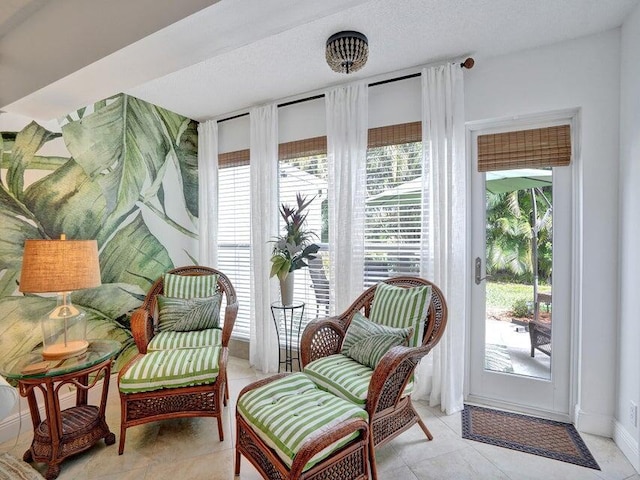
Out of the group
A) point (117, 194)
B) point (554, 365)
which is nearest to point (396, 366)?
point (554, 365)

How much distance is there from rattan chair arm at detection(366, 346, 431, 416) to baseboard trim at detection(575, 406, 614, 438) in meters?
1.27

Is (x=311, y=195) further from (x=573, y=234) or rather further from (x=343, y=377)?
(x=573, y=234)

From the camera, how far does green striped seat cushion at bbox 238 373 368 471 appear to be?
1.43 meters

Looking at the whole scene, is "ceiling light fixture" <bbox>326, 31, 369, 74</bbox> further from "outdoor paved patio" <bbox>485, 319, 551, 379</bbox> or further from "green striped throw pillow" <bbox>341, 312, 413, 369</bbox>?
Result: "outdoor paved patio" <bbox>485, 319, 551, 379</bbox>

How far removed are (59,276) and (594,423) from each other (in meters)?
3.45

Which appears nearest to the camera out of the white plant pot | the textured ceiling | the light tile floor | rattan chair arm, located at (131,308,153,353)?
the textured ceiling

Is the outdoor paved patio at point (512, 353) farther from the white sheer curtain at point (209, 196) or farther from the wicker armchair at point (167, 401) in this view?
the white sheer curtain at point (209, 196)

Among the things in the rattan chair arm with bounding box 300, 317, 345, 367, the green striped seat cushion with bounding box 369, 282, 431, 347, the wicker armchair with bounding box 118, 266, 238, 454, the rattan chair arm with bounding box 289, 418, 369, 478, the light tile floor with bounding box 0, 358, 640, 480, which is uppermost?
the green striped seat cushion with bounding box 369, 282, 431, 347

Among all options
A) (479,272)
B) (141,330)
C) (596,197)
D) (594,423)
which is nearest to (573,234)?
(596,197)

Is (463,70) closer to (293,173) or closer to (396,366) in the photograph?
(293,173)

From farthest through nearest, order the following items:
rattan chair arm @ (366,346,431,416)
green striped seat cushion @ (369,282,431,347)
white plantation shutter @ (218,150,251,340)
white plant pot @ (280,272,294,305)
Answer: white plantation shutter @ (218,150,251,340) → white plant pot @ (280,272,294,305) → green striped seat cushion @ (369,282,431,347) → rattan chair arm @ (366,346,431,416)

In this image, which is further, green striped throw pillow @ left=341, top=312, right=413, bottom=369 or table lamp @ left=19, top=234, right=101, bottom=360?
green striped throw pillow @ left=341, top=312, right=413, bottom=369

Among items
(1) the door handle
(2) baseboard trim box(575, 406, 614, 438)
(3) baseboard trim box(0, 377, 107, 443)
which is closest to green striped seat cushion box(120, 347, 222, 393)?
(3) baseboard trim box(0, 377, 107, 443)

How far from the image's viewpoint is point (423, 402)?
2619mm
